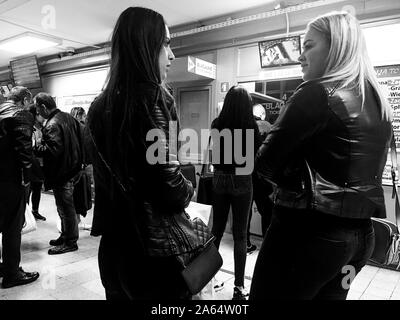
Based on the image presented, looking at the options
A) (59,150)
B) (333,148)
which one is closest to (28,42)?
(59,150)

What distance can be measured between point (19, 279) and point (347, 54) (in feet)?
9.09

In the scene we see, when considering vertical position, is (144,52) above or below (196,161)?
above

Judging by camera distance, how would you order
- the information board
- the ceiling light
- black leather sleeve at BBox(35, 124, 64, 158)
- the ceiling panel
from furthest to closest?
the information board, the ceiling light, the ceiling panel, black leather sleeve at BBox(35, 124, 64, 158)

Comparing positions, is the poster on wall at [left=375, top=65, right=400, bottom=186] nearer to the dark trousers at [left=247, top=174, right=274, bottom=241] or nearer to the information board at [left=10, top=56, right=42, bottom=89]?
the dark trousers at [left=247, top=174, right=274, bottom=241]

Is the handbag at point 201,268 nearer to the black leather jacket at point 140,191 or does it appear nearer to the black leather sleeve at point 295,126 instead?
the black leather jacket at point 140,191

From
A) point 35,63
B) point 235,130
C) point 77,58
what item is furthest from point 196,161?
point 35,63

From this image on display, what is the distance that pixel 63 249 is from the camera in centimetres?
335

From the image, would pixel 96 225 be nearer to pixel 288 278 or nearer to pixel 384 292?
pixel 288 278

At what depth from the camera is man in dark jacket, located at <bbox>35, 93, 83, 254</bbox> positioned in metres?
3.18

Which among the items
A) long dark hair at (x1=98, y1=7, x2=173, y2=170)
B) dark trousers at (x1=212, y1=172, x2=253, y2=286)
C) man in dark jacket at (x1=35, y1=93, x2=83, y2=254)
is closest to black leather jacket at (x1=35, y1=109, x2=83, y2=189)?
man in dark jacket at (x1=35, y1=93, x2=83, y2=254)

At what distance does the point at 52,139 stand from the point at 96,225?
7.94 feet

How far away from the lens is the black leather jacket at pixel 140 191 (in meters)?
0.95

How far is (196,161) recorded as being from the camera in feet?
15.9

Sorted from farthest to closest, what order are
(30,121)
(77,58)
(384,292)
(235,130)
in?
1. (77,58)
2. (384,292)
3. (30,121)
4. (235,130)
